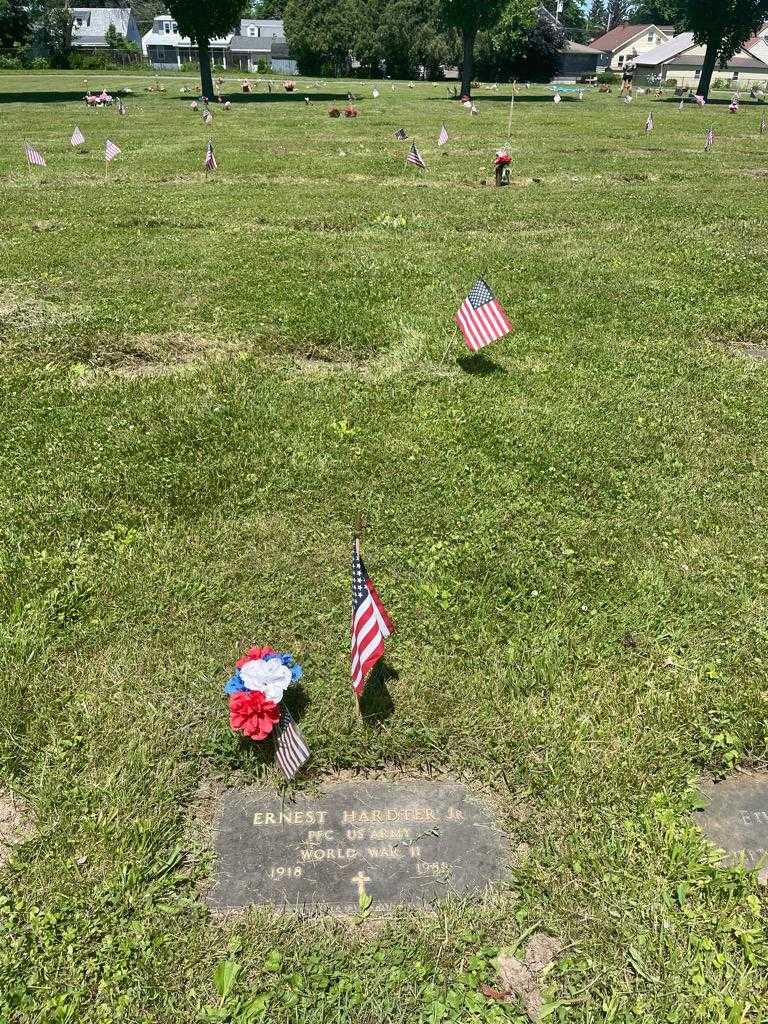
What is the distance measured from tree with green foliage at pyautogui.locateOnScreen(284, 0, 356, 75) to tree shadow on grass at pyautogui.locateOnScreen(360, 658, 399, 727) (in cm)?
7892

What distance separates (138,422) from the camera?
678 centimetres

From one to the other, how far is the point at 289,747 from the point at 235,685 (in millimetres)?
440

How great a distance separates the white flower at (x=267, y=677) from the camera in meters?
3.68

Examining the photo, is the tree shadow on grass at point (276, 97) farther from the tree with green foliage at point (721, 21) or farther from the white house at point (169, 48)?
the white house at point (169, 48)

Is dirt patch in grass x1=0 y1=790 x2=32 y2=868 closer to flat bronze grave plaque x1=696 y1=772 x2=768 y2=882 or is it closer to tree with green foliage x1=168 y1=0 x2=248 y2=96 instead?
flat bronze grave plaque x1=696 y1=772 x2=768 y2=882

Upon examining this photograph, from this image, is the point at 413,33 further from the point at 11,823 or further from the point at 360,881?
the point at 360,881

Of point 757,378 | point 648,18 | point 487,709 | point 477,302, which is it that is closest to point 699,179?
point 757,378

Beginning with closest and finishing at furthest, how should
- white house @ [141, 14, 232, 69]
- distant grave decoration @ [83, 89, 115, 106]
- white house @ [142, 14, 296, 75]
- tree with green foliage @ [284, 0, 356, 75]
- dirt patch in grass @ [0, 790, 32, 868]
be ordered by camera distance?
dirt patch in grass @ [0, 790, 32, 868] → distant grave decoration @ [83, 89, 115, 106] → tree with green foliage @ [284, 0, 356, 75] → white house @ [142, 14, 296, 75] → white house @ [141, 14, 232, 69]

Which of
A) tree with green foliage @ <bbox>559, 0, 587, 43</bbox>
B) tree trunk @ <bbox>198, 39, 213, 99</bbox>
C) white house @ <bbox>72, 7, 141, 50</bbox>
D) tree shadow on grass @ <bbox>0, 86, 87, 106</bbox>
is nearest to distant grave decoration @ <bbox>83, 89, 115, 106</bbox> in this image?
tree shadow on grass @ <bbox>0, 86, 87, 106</bbox>

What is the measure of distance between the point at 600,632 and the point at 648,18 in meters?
191

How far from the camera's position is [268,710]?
3.63 meters

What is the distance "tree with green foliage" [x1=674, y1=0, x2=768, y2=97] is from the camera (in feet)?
149

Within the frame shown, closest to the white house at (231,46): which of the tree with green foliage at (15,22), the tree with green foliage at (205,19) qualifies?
the tree with green foliage at (15,22)

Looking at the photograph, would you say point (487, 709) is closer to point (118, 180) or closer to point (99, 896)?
point (99, 896)
